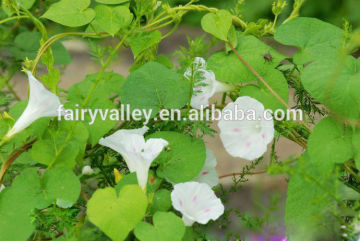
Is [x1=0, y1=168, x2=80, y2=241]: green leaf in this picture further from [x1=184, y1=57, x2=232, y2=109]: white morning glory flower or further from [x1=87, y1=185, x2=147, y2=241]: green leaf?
[x1=184, y1=57, x2=232, y2=109]: white morning glory flower

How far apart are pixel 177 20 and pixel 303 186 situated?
14.5 inches

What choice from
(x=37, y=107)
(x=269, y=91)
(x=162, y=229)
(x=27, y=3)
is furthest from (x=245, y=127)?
(x=27, y=3)

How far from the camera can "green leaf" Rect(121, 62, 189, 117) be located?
873mm

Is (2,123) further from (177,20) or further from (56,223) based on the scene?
(177,20)

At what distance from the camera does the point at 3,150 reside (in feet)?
3.01

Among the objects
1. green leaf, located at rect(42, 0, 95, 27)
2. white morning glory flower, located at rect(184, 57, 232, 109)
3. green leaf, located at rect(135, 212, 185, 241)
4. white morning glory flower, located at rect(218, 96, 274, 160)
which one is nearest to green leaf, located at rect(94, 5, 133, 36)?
green leaf, located at rect(42, 0, 95, 27)

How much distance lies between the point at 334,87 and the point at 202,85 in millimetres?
207


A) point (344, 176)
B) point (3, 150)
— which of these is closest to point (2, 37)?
point (3, 150)

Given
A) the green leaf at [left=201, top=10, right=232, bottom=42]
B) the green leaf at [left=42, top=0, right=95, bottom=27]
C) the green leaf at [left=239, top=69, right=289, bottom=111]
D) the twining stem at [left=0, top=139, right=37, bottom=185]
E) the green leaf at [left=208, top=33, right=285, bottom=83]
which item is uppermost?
the green leaf at [left=201, top=10, right=232, bottom=42]

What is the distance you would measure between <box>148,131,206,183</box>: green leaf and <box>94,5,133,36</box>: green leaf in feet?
0.64

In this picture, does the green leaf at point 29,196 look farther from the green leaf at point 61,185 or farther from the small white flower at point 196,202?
the small white flower at point 196,202

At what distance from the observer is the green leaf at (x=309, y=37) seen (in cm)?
88

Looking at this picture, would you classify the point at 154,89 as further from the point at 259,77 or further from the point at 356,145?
the point at 356,145

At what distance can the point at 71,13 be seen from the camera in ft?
3.01
